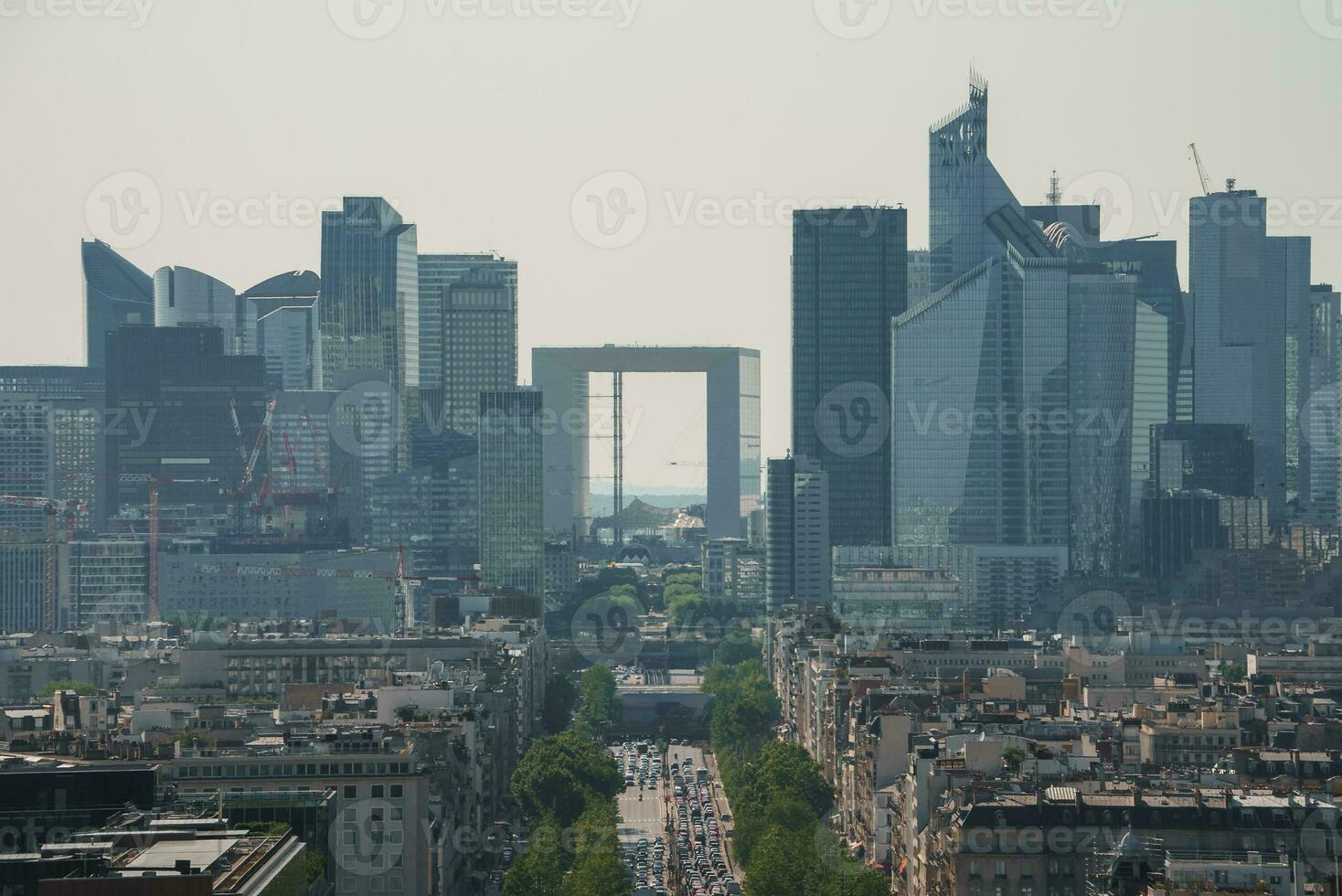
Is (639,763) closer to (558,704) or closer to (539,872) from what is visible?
(558,704)

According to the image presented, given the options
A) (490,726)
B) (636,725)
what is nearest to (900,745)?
(490,726)

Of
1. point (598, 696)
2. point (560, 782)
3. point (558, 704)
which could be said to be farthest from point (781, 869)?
point (598, 696)

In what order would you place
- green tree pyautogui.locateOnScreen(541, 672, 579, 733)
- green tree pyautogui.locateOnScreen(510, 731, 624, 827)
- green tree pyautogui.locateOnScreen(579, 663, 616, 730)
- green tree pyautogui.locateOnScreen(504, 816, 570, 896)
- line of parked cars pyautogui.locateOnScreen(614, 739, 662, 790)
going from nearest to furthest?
green tree pyautogui.locateOnScreen(504, 816, 570, 896)
green tree pyautogui.locateOnScreen(510, 731, 624, 827)
line of parked cars pyautogui.locateOnScreen(614, 739, 662, 790)
green tree pyautogui.locateOnScreen(541, 672, 579, 733)
green tree pyautogui.locateOnScreen(579, 663, 616, 730)

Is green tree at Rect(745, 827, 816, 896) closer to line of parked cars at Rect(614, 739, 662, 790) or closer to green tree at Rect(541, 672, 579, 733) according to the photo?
line of parked cars at Rect(614, 739, 662, 790)

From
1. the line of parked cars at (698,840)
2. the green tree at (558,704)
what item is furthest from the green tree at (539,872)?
the green tree at (558,704)

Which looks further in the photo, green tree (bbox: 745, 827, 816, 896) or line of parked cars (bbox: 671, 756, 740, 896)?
A: line of parked cars (bbox: 671, 756, 740, 896)

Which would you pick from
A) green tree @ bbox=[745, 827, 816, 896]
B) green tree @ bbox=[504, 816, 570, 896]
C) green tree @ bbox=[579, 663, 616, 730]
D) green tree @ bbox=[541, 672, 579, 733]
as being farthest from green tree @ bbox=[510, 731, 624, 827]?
green tree @ bbox=[579, 663, 616, 730]

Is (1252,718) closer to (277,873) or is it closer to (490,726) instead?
(490,726)
